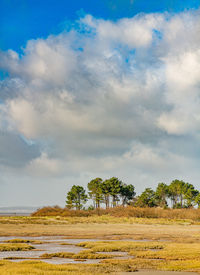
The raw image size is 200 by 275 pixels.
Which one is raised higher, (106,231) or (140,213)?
(140,213)

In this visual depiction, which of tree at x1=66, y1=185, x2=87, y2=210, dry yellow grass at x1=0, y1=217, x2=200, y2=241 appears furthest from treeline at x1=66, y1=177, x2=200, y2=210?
dry yellow grass at x1=0, y1=217, x2=200, y2=241

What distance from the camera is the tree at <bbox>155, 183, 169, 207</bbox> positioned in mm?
163625

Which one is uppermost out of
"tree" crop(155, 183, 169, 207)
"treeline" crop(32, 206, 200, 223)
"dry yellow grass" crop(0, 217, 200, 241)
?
"tree" crop(155, 183, 169, 207)

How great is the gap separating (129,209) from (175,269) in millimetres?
90663

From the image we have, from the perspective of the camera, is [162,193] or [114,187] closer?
[114,187]

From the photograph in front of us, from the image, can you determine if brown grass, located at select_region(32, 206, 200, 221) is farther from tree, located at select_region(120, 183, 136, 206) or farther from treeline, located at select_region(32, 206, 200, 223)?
tree, located at select_region(120, 183, 136, 206)

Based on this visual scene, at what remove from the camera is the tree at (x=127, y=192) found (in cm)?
15618

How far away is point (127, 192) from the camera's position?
15775 centimetres

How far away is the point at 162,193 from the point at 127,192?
18.2 m

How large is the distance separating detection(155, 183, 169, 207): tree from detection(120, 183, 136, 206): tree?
12.2m

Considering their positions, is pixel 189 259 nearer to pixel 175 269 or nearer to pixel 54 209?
pixel 175 269

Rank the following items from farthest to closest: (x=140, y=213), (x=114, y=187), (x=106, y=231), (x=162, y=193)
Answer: (x=162, y=193)
(x=114, y=187)
(x=140, y=213)
(x=106, y=231)

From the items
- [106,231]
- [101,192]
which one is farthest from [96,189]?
[106,231]

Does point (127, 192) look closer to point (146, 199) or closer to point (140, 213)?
point (146, 199)
